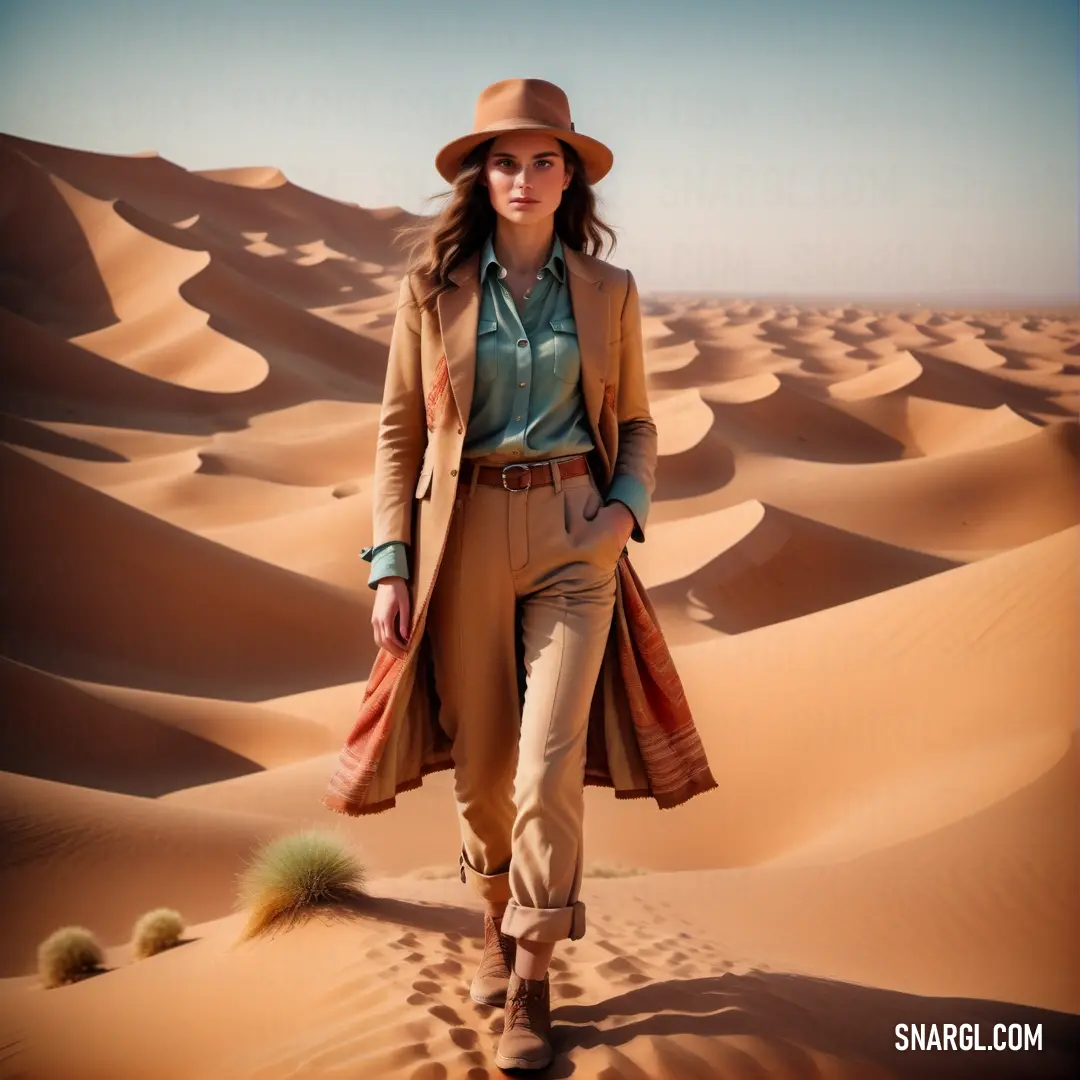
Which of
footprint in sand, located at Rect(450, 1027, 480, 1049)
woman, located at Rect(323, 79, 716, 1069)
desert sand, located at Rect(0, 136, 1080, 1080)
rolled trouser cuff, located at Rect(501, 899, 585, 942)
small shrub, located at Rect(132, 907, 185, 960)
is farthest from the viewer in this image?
small shrub, located at Rect(132, 907, 185, 960)

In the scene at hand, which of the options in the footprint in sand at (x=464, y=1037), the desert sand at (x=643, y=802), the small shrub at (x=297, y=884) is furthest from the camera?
the small shrub at (x=297, y=884)

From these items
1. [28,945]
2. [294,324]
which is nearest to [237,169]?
[294,324]

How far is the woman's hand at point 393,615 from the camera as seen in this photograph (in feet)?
10.3

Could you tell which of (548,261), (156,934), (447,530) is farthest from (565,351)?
(156,934)

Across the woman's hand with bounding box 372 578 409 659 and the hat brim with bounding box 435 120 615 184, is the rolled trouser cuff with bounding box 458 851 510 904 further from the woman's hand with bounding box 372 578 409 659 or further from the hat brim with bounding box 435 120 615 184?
Result: the hat brim with bounding box 435 120 615 184

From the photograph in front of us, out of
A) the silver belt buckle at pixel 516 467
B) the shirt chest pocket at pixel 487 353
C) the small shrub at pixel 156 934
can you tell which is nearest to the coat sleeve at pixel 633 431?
the silver belt buckle at pixel 516 467

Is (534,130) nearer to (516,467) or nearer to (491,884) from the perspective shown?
(516,467)

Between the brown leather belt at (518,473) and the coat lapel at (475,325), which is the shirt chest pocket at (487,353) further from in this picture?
the brown leather belt at (518,473)

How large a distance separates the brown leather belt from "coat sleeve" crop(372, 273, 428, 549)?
0.19m

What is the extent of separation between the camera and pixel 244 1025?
142 inches

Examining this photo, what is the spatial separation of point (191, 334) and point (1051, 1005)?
→ 98.7 ft

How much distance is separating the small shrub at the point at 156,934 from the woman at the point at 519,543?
202 cm

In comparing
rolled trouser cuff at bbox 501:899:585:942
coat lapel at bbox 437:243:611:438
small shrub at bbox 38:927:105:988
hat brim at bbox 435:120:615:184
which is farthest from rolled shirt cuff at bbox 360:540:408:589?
small shrub at bbox 38:927:105:988

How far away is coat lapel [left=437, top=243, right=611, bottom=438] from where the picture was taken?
3033 mm
